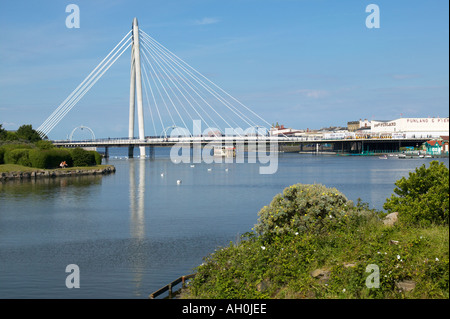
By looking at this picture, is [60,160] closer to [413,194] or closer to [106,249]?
[106,249]

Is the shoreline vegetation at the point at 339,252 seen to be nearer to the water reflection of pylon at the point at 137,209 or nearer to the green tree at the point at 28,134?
the water reflection of pylon at the point at 137,209

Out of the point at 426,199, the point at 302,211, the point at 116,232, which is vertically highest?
the point at 426,199

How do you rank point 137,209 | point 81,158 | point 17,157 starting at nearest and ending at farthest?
point 137,209 → point 17,157 → point 81,158

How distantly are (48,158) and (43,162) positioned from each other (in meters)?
1.59

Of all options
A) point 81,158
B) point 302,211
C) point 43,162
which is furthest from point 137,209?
point 81,158

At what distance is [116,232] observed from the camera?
81.5 ft

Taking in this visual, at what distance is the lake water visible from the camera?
1614 cm

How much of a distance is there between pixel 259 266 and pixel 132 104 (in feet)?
288

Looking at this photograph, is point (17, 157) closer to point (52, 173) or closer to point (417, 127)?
point (52, 173)

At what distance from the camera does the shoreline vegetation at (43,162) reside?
2518 inches

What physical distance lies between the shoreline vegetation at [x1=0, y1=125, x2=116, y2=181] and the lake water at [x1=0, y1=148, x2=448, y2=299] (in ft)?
47.1

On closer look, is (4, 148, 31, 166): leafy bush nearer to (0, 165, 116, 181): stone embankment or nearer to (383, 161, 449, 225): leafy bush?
(0, 165, 116, 181): stone embankment

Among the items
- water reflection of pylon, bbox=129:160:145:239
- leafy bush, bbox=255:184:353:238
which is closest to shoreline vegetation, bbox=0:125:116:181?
water reflection of pylon, bbox=129:160:145:239

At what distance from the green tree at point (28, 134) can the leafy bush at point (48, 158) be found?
21804mm
